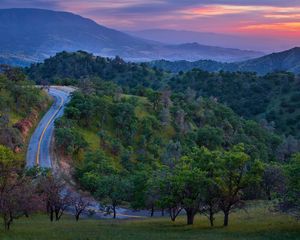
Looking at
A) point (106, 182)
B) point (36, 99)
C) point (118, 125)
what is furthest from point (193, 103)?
point (106, 182)

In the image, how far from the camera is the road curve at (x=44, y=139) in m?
74.1

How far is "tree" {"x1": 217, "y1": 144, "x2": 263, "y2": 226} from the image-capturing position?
38.1 meters

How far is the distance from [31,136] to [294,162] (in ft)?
198

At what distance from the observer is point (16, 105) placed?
9456 centimetres

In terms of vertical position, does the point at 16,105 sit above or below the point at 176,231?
above

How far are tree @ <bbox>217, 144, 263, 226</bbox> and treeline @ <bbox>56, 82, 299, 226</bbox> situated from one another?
8 centimetres

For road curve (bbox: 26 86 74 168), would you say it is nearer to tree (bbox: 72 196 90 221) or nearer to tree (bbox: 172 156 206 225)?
tree (bbox: 72 196 90 221)

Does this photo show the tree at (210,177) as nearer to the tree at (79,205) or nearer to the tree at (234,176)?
the tree at (234,176)

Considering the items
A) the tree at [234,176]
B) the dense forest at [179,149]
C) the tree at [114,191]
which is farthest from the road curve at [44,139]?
the tree at [234,176]

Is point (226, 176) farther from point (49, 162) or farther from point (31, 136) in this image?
point (31, 136)

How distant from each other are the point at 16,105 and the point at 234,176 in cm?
6594

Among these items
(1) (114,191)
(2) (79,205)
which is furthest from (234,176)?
(1) (114,191)

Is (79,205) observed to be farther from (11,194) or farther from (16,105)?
(16,105)


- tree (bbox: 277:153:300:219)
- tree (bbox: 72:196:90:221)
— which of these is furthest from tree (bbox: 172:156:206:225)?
tree (bbox: 72:196:90:221)
